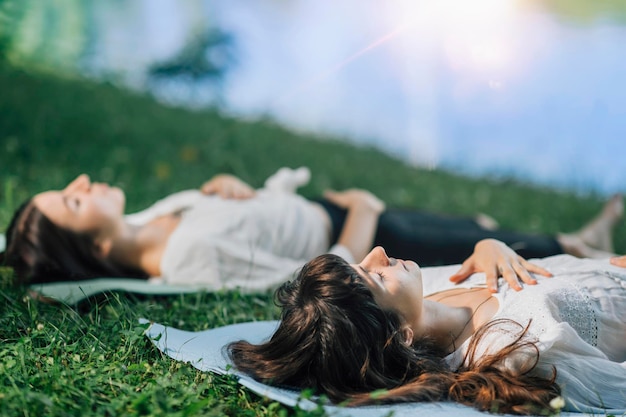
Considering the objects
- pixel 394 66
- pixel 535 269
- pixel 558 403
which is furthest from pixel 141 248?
pixel 394 66

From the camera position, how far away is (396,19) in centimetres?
569

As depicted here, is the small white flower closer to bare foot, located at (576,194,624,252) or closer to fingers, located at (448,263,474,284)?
fingers, located at (448,263,474,284)

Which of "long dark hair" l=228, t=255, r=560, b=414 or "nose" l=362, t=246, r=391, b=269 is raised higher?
"nose" l=362, t=246, r=391, b=269

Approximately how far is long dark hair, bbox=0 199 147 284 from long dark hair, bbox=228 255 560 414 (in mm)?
1204

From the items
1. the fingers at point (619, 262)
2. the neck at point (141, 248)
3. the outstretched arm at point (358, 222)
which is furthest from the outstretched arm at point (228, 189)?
the fingers at point (619, 262)

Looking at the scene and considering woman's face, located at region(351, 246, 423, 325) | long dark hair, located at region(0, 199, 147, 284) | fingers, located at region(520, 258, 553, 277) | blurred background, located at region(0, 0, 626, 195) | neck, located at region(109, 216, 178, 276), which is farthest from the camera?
blurred background, located at region(0, 0, 626, 195)

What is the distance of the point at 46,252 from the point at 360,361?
1505 mm

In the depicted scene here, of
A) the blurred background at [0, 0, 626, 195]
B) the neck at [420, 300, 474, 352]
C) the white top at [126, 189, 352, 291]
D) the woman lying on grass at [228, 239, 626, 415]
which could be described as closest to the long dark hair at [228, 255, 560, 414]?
the woman lying on grass at [228, 239, 626, 415]

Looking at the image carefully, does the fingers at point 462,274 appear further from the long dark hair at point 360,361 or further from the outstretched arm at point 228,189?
the outstretched arm at point 228,189

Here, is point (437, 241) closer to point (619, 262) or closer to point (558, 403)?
point (619, 262)

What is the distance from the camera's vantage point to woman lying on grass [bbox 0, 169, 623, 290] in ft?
8.73

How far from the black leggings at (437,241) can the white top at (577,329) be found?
2.77 ft

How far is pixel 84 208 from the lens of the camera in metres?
2.72

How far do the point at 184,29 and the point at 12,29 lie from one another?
8.91 ft
